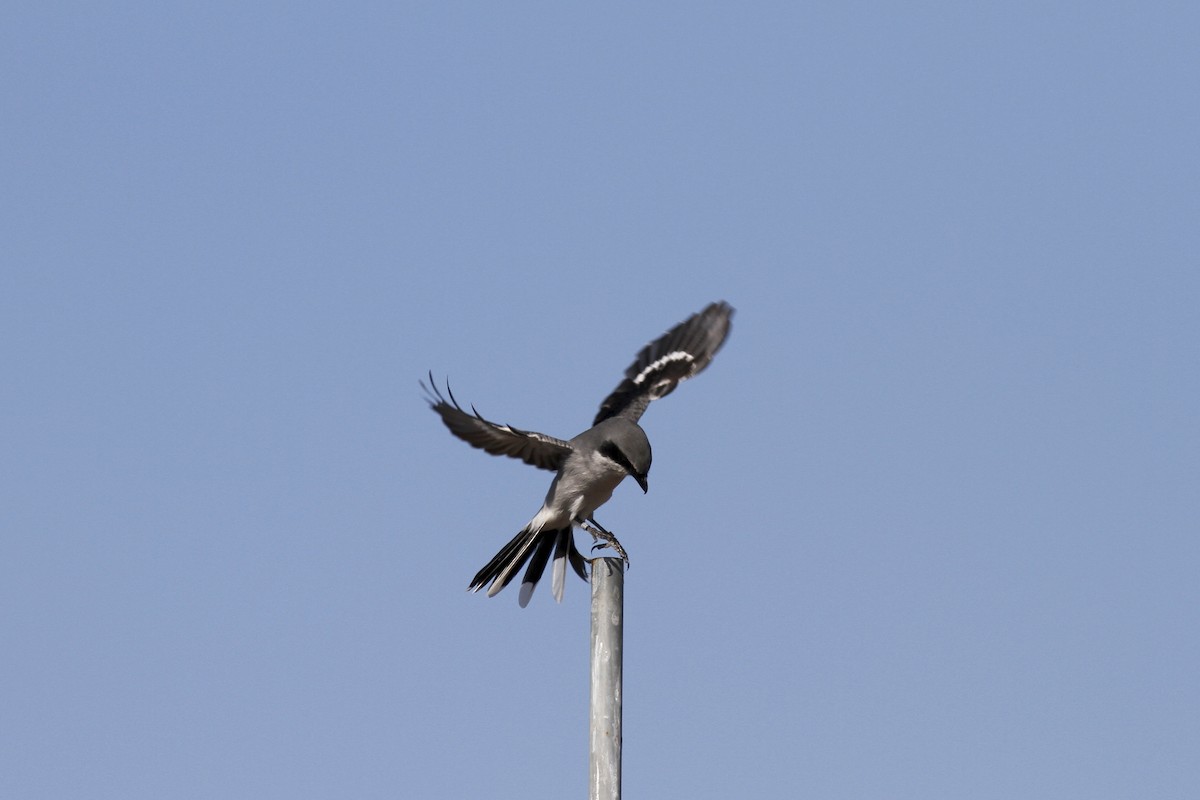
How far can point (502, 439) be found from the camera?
9539mm

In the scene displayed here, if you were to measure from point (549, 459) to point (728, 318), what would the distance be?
2621 mm

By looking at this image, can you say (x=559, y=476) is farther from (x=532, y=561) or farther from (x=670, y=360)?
(x=670, y=360)

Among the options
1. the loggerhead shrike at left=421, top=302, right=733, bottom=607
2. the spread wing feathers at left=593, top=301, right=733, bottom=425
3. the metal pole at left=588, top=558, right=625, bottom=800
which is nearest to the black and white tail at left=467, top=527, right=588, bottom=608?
the loggerhead shrike at left=421, top=302, right=733, bottom=607

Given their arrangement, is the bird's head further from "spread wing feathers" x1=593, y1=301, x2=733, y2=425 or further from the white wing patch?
the white wing patch

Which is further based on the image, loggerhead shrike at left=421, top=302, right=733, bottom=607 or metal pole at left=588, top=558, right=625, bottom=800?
loggerhead shrike at left=421, top=302, right=733, bottom=607

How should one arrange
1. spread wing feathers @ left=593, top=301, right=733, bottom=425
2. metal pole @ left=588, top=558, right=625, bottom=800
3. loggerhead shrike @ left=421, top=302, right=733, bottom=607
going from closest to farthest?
metal pole @ left=588, top=558, right=625, bottom=800, loggerhead shrike @ left=421, top=302, right=733, bottom=607, spread wing feathers @ left=593, top=301, right=733, bottom=425

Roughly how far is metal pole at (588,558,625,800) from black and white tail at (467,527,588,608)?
9.32 feet

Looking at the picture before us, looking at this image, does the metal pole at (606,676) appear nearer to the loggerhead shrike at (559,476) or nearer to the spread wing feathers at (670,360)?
the loggerhead shrike at (559,476)

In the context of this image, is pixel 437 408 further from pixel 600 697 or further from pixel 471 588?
pixel 600 697

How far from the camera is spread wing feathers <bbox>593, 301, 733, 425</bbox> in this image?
453 inches

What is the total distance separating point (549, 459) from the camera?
9992 mm

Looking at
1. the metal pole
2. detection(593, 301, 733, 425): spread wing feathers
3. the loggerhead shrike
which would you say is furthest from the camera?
detection(593, 301, 733, 425): spread wing feathers

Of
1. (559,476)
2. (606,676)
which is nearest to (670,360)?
(559,476)

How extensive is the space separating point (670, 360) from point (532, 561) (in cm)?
248
